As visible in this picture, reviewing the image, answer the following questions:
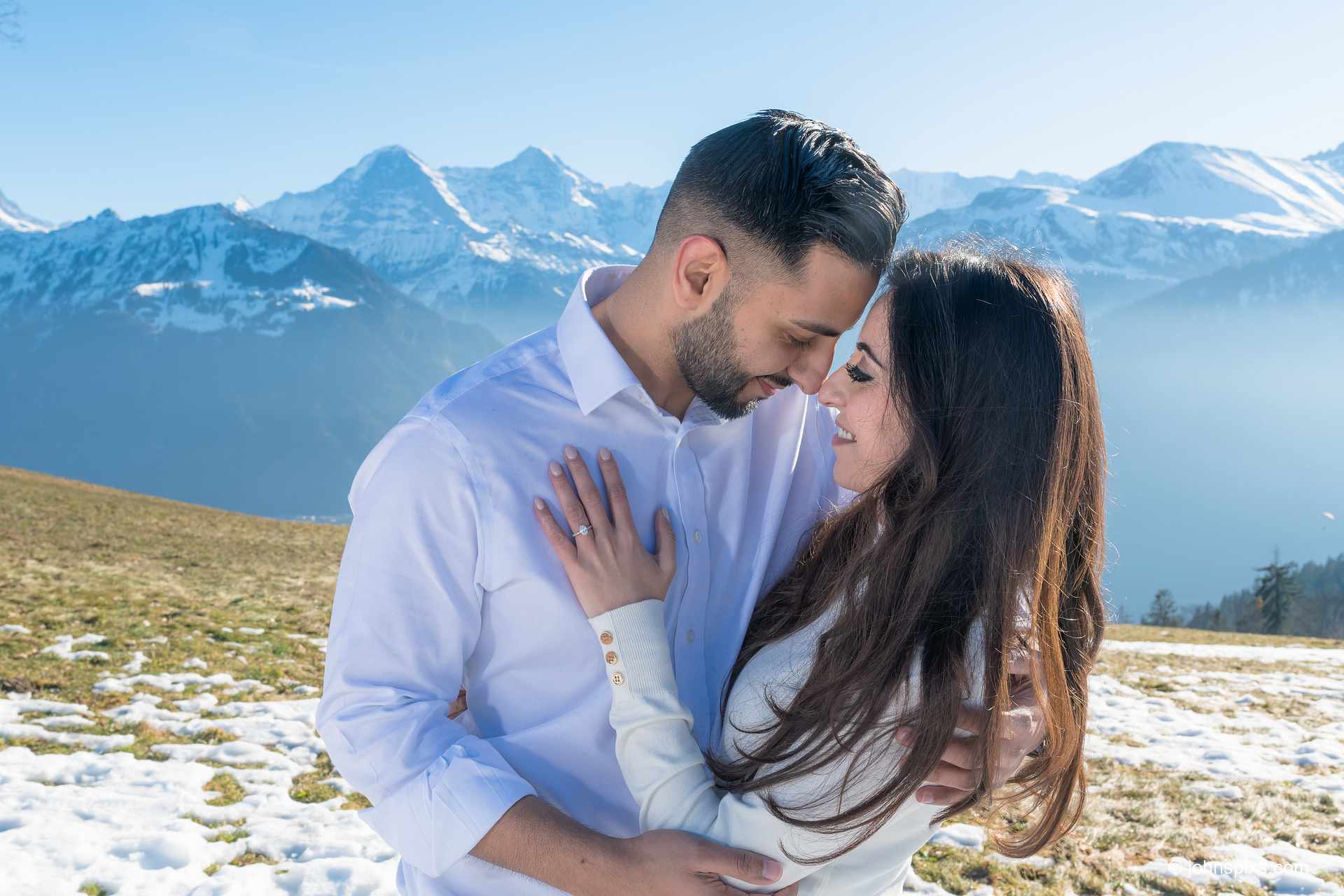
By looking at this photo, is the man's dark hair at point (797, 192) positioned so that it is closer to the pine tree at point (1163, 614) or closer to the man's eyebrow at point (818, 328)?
the man's eyebrow at point (818, 328)

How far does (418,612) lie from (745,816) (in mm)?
1056

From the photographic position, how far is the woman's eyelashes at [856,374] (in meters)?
3.01

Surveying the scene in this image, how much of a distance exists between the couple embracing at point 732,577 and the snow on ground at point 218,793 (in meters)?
4.05

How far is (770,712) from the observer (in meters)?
2.55

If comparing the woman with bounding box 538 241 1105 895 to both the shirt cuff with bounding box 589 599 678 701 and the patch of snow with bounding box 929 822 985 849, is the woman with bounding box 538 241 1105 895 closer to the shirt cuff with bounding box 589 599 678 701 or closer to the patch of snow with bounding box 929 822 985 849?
the shirt cuff with bounding box 589 599 678 701

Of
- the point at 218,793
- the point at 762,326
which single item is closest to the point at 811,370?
the point at 762,326

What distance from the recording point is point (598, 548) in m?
2.59

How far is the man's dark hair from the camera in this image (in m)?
2.91

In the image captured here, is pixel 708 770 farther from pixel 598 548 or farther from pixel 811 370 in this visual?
pixel 811 370

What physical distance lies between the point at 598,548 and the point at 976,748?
1.20 m

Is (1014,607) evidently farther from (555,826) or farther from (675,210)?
(675,210)

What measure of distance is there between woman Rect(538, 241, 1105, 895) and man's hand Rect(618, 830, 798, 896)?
60 mm

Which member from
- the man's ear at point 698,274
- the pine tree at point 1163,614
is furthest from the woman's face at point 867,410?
the pine tree at point 1163,614

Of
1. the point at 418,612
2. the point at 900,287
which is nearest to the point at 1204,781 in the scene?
the point at 900,287
